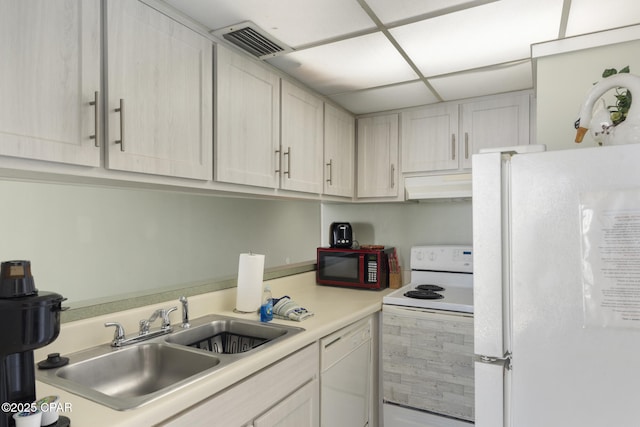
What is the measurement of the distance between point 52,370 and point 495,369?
1.33 m

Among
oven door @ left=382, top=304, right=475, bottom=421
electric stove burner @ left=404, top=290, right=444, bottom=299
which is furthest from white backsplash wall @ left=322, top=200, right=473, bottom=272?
oven door @ left=382, top=304, right=475, bottom=421

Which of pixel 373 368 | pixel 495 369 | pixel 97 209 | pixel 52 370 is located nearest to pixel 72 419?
pixel 52 370

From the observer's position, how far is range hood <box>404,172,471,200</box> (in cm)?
239

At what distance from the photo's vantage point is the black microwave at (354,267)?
8.45 feet

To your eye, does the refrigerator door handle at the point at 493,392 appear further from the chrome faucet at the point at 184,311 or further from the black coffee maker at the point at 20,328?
the chrome faucet at the point at 184,311

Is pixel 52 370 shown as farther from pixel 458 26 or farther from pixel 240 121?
pixel 458 26

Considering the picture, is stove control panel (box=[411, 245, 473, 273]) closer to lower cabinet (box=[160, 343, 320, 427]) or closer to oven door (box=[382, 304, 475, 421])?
oven door (box=[382, 304, 475, 421])

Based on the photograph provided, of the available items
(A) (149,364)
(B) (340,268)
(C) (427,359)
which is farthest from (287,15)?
(C) (427,359)

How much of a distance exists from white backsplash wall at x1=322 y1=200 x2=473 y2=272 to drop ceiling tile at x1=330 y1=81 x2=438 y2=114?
77 cm

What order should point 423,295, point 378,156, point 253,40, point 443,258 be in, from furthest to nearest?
point 378,156
point 443,258
point 423,295
point 253,40

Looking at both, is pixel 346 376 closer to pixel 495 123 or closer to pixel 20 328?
pixel 20 328

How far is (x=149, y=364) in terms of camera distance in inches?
56.4

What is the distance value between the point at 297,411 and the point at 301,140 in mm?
1462

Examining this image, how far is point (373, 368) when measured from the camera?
2.21m
